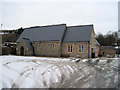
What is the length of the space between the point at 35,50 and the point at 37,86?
54.8 ft

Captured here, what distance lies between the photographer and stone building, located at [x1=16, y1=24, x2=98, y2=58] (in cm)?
1784

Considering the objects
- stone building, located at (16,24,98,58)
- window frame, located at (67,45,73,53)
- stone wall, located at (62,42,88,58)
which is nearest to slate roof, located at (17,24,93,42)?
stone building, located at (16,24,98,58)

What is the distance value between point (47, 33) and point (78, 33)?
24.6 feet

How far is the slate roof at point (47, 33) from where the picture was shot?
20.5 meters

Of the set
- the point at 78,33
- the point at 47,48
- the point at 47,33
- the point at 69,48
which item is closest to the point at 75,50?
the point at 69,48

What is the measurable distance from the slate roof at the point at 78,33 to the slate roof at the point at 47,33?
1.47 m

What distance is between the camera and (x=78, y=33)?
777 inches

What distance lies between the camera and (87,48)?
1731cm

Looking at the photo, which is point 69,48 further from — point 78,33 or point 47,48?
point 47,48

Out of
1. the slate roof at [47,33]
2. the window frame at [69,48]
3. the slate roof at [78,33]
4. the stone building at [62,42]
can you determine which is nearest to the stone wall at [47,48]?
the stone building at [62,42]

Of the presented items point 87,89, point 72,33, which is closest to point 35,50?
point 72,33

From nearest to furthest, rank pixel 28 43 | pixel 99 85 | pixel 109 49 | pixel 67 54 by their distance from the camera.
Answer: pixel 99 85, pixel 67 54, pixel 28 43, pixel 109 49

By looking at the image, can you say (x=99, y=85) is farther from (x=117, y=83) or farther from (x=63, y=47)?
(x=63, y=47)

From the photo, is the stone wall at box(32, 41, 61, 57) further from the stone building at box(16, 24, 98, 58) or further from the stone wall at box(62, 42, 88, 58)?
the stone wall at box(62, 42, 88, 58)
